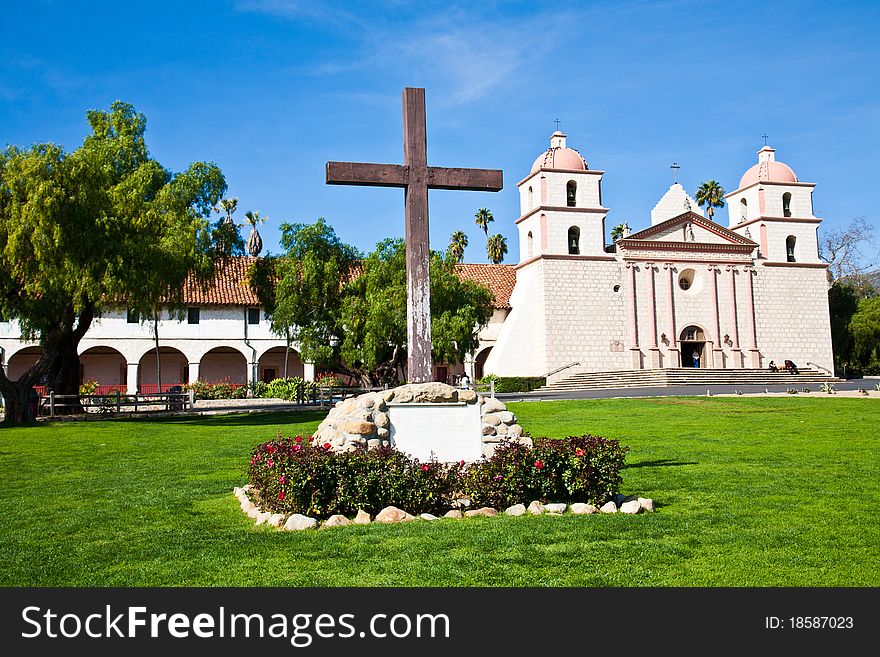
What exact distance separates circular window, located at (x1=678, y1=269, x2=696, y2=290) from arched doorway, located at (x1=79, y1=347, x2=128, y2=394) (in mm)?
29382

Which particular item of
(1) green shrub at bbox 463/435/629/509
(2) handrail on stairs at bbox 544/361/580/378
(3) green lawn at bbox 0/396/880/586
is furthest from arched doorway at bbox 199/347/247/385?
(1) green shrub at bbox 463/435/629/509

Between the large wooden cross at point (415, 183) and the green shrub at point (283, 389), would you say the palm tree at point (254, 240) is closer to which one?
the green shrub at point (283, 389)

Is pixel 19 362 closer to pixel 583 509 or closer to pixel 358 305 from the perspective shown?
pixel 358 305

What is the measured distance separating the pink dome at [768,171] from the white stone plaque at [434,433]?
40455mm

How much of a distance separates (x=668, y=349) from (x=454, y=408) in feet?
110

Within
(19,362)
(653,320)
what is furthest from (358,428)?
(19,362)

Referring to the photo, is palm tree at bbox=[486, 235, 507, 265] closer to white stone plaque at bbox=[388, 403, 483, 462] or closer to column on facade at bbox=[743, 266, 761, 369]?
column on facade at bbox=[743, 266, 761, 369]

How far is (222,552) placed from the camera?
6.14 m

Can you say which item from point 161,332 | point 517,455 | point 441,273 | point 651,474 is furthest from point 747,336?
point 517,455

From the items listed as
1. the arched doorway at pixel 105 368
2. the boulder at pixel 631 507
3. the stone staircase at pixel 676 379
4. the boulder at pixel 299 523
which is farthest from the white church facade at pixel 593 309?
the boulder at pixel 299 523

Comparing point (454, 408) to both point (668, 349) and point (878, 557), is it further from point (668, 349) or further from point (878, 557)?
point (668, 349)

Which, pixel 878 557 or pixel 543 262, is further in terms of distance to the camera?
pixel 543 262

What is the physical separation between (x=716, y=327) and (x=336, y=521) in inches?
1472

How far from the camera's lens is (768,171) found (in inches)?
1743
